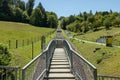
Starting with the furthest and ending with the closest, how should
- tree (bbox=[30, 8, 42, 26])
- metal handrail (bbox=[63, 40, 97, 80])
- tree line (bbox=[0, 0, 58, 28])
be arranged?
tree (bbox=[30, 8, 42, 26]) < tree line (bbox=[0, 0, 58, 28]) < metal handrail (bbox=[63, 40, 97, 80])

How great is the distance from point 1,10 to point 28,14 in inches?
1352

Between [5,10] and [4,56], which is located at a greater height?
[5,10]

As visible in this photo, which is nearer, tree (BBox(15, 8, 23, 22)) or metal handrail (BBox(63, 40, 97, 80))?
metal handrail (BBox(63, 40, 97, 80))

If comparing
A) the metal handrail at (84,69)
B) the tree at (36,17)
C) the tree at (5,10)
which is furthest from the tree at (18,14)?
the metal handrail at (84,69)

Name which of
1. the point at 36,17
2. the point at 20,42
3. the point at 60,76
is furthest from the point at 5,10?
the point at 60,76

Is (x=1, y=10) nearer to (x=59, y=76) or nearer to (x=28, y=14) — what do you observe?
(x=28, y=14)

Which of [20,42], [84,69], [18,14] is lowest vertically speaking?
[20,42]

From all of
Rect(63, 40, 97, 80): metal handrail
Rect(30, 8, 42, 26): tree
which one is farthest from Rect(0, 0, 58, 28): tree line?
Rect(63, 40, 97, 80): metal handrail

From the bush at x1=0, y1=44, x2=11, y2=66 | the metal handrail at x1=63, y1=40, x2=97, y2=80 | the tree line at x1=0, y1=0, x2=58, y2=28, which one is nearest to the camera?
the metal handrail at x1=63, y1=40, x2=97, y2=80

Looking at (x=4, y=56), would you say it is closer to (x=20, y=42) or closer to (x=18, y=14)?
(x=20, y=42)

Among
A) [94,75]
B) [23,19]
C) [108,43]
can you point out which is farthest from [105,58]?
[23,19]

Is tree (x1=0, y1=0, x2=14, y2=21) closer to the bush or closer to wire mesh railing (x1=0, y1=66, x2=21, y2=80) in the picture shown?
the bush

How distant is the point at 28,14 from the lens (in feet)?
570

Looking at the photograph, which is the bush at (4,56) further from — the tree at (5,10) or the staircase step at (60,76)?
the tree at (5,10)
